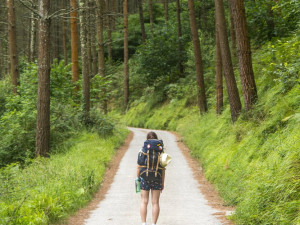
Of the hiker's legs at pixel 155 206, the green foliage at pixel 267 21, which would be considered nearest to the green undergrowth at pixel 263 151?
the hiker's legs at pixel 155 206

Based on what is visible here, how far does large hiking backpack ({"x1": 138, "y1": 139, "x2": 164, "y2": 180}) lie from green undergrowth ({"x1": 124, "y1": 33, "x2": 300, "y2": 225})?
1746mm

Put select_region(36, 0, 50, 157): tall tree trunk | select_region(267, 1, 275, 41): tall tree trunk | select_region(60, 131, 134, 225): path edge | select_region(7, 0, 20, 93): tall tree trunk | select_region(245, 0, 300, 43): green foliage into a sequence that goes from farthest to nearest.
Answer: select_region(7, 0, 20, 93): tall tree trunk < select_region(267, 1, 275, 41): tall tree trunk < select_region(245, 0, 300, 43): green foliage < select_region(36, 0, 50, 157): tall tree trunk < select_region(60, 131, 134, 225): path edge

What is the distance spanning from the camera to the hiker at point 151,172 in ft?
22.3

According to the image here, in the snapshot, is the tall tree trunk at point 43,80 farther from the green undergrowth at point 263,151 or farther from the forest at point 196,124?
the green undergrowth at point 263,151

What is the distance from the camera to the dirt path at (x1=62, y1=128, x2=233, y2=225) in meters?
7.64

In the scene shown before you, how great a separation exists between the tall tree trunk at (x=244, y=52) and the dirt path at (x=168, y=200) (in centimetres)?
315

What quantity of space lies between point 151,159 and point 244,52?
6938 millimetres

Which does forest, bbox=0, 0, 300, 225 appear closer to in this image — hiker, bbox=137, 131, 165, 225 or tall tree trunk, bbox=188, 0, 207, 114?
tall tree trunk, bbox=188, 0, 207, 114

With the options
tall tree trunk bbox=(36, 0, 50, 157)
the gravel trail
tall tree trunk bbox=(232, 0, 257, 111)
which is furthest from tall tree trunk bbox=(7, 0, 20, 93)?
tall tree trunk bbox=(232, 0, 257, 111)

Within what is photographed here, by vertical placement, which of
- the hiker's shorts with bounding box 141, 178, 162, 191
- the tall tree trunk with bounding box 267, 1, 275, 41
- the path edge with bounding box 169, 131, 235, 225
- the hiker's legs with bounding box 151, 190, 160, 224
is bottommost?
the path edge with bounding box 169, 131, 235, 225

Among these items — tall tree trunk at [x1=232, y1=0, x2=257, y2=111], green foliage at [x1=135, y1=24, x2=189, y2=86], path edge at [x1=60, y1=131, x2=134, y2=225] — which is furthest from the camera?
green foliage at [x1=135, y1=24, x2=189, y2=86]

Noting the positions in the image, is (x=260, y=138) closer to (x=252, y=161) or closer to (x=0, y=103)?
(x=252, y=161)

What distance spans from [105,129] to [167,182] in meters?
8.06

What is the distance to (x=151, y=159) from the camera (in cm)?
682
